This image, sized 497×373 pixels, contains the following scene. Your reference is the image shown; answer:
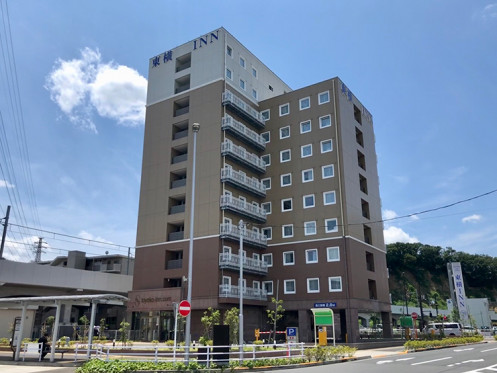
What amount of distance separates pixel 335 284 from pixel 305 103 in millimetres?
21287

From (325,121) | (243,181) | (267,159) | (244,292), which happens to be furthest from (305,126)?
(244,292)

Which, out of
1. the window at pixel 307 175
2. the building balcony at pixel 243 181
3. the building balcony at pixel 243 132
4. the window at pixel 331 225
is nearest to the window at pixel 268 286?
the window at pixel 331 225

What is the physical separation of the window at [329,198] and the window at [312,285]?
26.5 feet

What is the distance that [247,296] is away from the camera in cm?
4300

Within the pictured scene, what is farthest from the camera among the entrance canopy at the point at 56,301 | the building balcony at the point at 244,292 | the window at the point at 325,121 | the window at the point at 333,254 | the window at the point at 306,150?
the window at the point at 306,150

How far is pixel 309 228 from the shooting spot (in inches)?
1796

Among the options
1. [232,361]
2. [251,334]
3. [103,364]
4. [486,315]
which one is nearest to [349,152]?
[251,334]

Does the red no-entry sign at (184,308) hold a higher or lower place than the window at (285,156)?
lower

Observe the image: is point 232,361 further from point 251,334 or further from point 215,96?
point 215,96

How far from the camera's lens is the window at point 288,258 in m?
45.8

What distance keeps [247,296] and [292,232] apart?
8.65 metres

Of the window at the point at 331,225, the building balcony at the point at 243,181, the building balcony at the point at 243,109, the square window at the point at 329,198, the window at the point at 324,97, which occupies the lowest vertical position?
the window at the point at 331,225

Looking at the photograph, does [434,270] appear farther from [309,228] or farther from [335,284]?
[335,284]

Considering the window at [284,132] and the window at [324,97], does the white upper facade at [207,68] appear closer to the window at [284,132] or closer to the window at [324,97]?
the window at [284,132]
